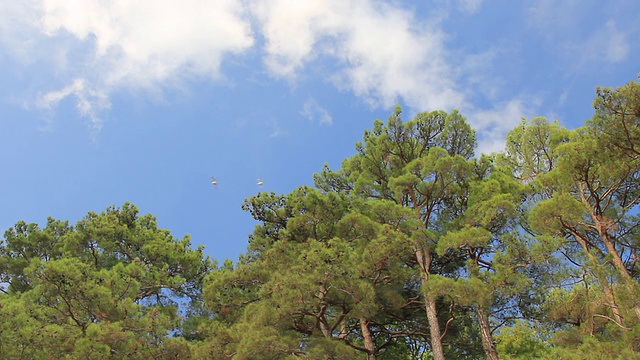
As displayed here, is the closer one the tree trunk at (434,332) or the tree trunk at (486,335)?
the tree trunk at (434,332)

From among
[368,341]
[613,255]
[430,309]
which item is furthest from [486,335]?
[613,255]

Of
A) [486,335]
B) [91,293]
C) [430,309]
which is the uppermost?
[91,293]

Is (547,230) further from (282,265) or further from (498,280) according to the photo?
(282,265)

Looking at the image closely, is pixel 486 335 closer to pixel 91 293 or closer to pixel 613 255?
pixel 613 255

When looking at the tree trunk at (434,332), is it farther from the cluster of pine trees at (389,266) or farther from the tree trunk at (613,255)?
the tree trunk at (613,255)

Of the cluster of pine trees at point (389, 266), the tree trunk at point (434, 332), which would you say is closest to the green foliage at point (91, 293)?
the cluster of pine trees at point (389, 266)

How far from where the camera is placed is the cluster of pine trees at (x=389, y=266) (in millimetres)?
7754

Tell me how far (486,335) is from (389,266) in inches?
100

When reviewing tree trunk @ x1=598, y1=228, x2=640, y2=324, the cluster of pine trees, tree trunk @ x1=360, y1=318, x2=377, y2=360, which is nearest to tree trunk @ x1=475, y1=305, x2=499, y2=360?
the cluster of pine trees

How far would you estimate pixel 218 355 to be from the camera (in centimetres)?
868

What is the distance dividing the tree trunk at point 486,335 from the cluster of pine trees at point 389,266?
0.04 meters

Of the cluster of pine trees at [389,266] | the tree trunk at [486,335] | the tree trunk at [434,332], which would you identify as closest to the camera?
the cluster of pine trees at [389,266]

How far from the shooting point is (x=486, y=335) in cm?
935

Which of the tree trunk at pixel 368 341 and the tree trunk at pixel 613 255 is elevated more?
the tree trunk at pixel 613 255
